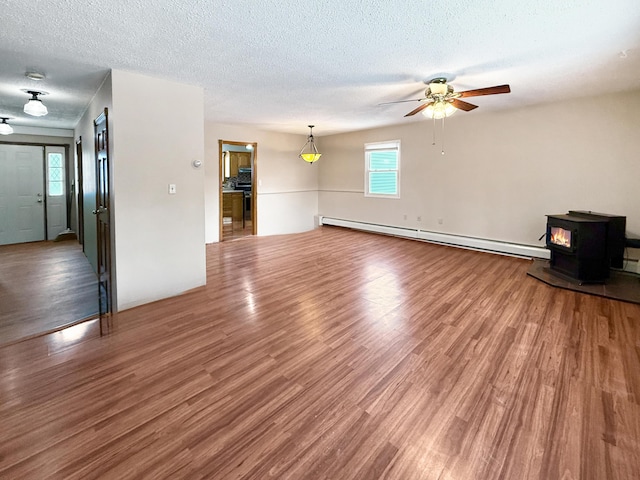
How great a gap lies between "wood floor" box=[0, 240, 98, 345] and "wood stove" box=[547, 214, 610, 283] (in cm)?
579

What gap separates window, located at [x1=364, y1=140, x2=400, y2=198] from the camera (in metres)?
7.42

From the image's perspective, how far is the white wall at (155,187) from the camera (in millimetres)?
3438

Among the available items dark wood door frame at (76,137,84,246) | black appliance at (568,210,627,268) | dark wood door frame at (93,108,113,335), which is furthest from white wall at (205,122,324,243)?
black appliance at (568,210,627,268)

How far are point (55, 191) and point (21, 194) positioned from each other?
58cm

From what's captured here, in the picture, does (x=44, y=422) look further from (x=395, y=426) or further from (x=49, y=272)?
(x=49, y=272)

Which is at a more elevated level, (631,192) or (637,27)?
(637,27)

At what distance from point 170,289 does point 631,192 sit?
6236 millimetres

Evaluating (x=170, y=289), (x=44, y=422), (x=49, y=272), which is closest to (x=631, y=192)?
(x=170, y=289)

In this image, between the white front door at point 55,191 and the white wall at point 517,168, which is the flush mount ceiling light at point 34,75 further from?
the white wall at point 517,168

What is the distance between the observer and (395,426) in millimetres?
1835

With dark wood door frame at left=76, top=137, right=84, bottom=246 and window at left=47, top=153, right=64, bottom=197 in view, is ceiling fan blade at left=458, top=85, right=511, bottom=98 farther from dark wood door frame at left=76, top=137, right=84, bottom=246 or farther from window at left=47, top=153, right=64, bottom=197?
window at left=47, top=153, right=64, bottom=197

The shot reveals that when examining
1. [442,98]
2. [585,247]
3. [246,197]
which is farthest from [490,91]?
[246,197]

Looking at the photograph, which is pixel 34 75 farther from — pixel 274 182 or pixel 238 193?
pixel 238 193

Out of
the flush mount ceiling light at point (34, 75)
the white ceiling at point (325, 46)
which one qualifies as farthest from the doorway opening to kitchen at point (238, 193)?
the flush mount ceiling light at point (34, 75)
